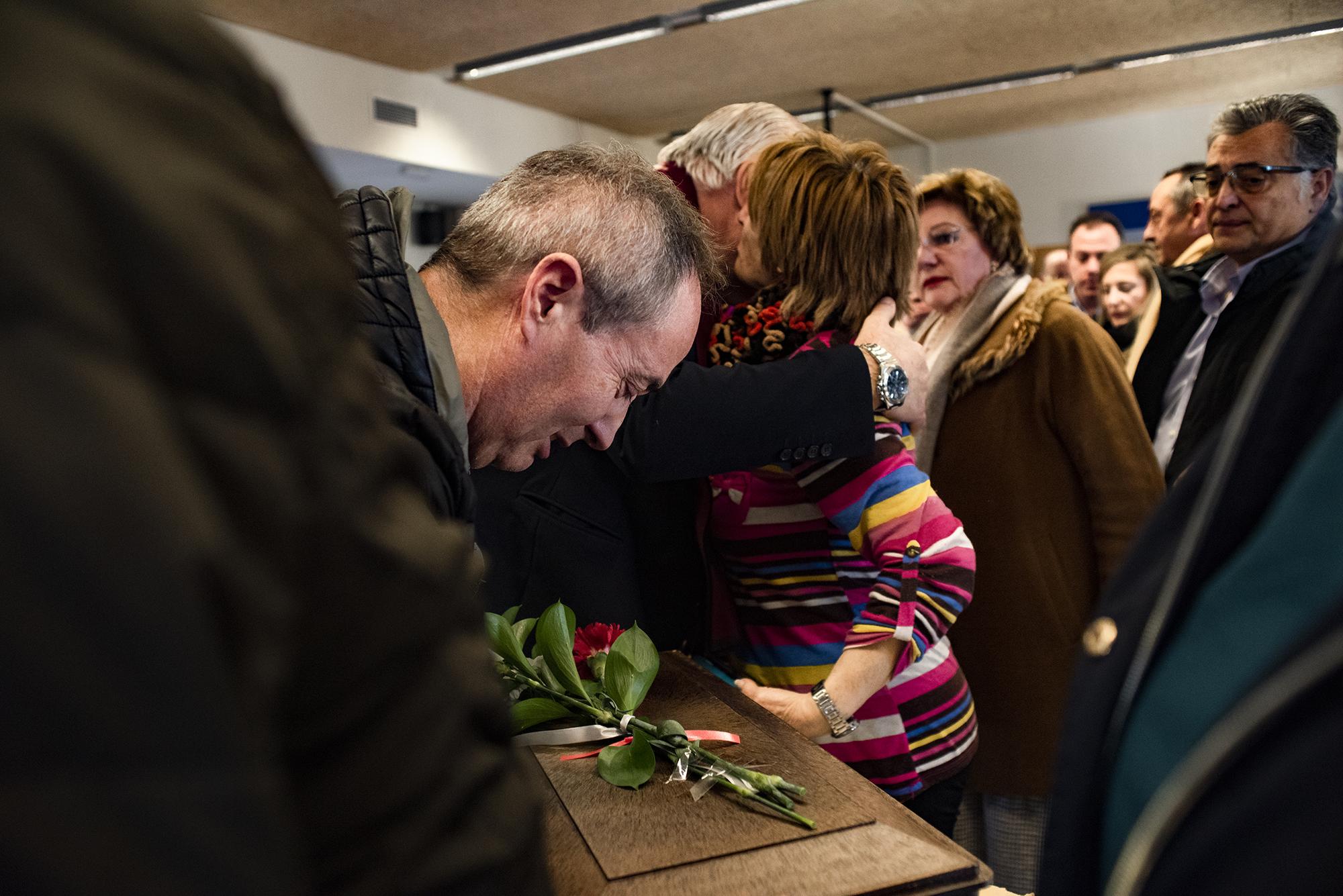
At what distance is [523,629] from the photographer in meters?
1.25

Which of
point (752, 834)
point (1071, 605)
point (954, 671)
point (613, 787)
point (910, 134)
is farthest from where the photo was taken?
point (910, 134)

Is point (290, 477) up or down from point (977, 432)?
up

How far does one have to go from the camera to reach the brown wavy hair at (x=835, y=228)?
1.55 m

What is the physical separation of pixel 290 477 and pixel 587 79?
873cm

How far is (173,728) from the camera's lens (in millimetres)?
272

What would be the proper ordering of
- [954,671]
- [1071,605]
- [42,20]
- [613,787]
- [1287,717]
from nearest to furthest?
[42,20] < [1287,717] < [613,787] < [954,671] < [1071,605]

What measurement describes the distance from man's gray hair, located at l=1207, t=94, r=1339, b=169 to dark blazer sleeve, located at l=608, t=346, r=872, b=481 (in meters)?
1.81

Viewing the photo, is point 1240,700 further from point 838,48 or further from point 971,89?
point 971,89

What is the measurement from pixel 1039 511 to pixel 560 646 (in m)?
1.47

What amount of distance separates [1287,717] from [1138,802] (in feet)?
0.39

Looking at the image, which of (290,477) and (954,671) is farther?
(954,671)

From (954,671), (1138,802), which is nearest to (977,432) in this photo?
(954,671)

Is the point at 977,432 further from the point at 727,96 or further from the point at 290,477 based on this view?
the point at 727,96

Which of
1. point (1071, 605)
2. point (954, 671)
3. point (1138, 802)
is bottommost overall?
point (1071, 605)
